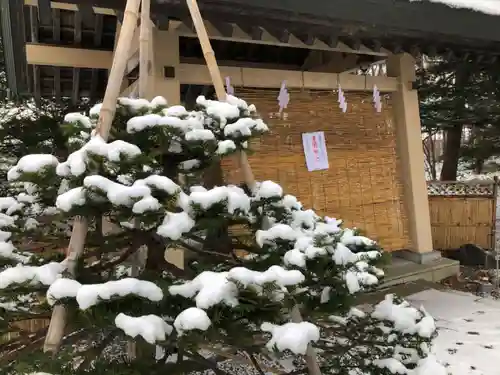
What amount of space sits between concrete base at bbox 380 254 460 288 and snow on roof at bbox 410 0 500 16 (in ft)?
9.31

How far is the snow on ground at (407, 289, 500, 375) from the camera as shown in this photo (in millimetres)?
3854

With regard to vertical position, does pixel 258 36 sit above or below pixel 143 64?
above

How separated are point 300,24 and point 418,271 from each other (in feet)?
10.8

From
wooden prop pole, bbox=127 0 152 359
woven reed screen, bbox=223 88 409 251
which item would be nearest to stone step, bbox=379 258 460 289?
woven reed screen, bbox=223 88 409 251

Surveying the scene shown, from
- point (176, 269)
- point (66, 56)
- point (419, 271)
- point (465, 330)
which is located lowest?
point (465, 330)

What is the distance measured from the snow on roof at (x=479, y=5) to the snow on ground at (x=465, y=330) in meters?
3.05

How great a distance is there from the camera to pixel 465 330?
4.55 metres

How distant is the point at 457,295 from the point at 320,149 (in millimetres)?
2311

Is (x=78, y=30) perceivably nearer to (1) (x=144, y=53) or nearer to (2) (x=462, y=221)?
(1) (x=144, y=53)

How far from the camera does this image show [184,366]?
82.4 inches

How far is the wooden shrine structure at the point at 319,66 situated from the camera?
4188 millimetres

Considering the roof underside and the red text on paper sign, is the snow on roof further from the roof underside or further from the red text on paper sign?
the red text on paper sign

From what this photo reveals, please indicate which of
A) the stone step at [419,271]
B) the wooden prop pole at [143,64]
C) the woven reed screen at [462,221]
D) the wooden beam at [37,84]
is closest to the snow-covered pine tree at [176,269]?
the wooden prop pole at [143,64]

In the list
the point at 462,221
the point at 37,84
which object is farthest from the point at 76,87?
the point at 462,221
